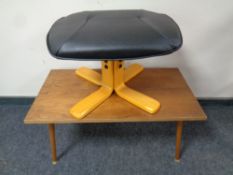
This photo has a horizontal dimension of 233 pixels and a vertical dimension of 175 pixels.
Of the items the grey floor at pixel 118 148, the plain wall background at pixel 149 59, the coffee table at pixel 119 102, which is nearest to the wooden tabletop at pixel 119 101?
the coffee table at pixel 119 102

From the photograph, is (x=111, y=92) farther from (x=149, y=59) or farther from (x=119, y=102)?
(x=149, y=59)

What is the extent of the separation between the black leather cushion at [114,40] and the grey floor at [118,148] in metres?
0.59

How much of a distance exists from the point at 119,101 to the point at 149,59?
0.44 meters

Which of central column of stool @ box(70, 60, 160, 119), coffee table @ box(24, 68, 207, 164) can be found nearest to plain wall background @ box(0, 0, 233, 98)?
coffee table @ box(24, 68, 207, 164)

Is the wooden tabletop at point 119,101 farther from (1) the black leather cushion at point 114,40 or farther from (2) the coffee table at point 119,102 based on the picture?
(1) the black leather cushion at point 114,40

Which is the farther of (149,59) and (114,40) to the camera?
(149,59)

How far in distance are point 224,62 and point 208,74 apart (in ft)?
0.36

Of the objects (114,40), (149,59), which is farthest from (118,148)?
(114,40)

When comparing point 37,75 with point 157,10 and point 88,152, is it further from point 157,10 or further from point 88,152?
point 157,10

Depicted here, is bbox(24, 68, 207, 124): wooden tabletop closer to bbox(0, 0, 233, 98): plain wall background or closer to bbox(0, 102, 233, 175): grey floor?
bbox(0, 0, 233, 98): plain wall background

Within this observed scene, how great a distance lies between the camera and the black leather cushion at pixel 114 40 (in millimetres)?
868

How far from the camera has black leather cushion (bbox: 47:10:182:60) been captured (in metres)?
0.87

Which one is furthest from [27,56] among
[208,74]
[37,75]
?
[208,74]

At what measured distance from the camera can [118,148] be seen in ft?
4.34
